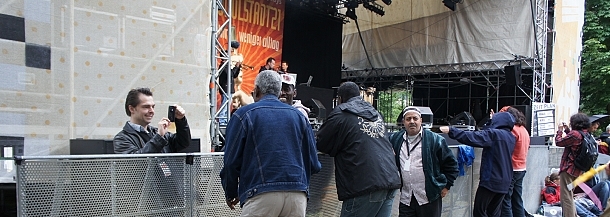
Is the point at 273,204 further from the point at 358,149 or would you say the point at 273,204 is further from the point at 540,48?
the point at 540,48

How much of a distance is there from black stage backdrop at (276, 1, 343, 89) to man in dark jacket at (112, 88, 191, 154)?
1116 centimetres

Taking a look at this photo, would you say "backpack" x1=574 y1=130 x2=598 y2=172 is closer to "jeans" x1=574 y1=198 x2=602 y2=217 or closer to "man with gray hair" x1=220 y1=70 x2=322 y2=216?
"jeans" x1=574 y1=198 x2=602 y2=217

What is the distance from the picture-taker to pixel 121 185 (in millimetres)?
3141

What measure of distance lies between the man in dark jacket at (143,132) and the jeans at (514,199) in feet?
15.3

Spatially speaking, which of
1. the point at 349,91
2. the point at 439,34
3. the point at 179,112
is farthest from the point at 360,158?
the point at 439,34

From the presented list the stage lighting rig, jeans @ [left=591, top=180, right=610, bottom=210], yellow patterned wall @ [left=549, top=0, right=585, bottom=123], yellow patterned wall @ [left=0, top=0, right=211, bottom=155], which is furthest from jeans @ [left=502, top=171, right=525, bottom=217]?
the stage lighting rig

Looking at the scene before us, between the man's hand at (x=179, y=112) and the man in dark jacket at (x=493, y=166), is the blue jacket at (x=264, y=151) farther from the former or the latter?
the man in dark jacket at (x=493, y=166)

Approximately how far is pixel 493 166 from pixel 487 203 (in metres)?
0.49

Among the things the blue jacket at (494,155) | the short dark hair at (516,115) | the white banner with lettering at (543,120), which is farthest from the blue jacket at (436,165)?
the white banner with lettering at (543,120)

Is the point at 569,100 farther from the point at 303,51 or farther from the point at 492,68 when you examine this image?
the point at 303,51

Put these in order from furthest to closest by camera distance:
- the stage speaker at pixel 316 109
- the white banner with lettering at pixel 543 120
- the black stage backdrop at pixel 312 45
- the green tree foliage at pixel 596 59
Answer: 1. the green tree foliage at pixel 596 59
2. the black stage backdrop at pixel 312 45
3. the stage speaker at pixel 316 109
4. the white banner with lettering at pixel 543 120

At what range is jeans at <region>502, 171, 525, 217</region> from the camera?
621 centimetres

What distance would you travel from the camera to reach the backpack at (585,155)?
253 inches

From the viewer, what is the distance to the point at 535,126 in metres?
9.88
